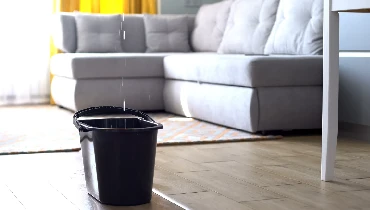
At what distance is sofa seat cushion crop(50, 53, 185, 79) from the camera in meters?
4.67

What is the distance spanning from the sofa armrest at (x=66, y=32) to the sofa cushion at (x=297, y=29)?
177cm

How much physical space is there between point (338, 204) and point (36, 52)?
4.18 m

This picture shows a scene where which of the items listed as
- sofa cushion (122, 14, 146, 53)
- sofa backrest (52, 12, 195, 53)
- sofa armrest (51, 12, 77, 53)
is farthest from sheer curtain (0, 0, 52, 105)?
sofa cushion (122, 14, 146, 53)

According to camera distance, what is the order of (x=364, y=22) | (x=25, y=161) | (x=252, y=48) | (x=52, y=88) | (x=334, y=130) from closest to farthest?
(x=334, y=130)
(x=25, y=161)
(x=364, y=22)
(x=252, y=48)
(x=52, y=88)

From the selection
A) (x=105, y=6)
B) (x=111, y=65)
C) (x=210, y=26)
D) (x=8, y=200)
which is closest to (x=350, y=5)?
(x=8, y=200)

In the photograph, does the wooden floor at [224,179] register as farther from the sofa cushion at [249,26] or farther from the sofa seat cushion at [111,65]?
the sofa seat cushion at [111,65]

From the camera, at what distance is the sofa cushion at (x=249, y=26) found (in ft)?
14.6

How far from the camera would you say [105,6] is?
19.5 ft

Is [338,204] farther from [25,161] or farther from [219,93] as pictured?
[219,93]

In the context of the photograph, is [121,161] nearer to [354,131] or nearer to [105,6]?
[354,131]

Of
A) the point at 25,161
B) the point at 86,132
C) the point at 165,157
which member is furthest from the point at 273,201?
the point at 25,161

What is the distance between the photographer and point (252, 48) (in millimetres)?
4562

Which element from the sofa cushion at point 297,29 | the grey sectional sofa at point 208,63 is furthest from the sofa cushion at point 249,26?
the sofa cushion at point 297,29

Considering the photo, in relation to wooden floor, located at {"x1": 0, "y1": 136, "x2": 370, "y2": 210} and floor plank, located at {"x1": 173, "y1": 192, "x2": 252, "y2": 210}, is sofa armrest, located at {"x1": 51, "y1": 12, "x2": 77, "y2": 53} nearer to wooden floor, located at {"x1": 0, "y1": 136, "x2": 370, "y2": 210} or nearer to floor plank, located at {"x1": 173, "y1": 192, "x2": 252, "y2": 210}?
wooden floor, located at {"x1": 0, "y1": 136, "x2": 370, "y2": 210}
